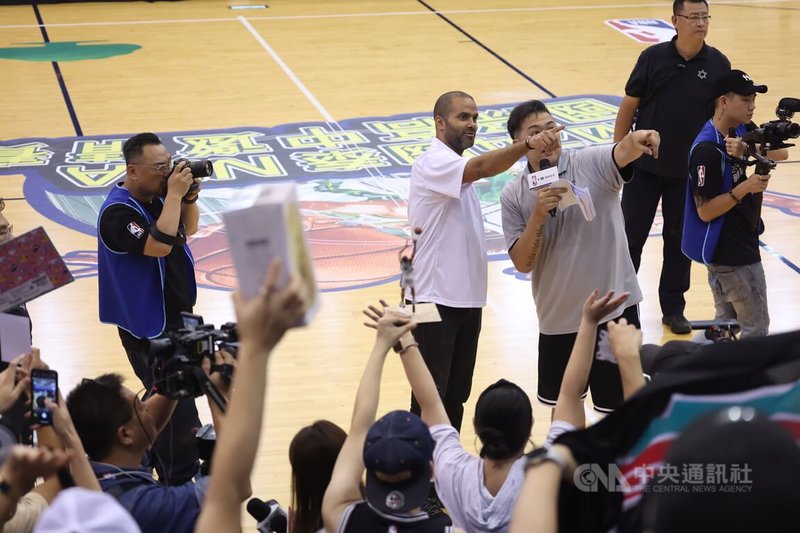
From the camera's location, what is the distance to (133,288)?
16.4 ft

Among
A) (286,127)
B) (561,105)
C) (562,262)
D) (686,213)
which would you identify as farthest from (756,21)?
(562,262)

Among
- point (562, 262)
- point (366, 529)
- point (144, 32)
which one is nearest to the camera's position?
point (366, 529)

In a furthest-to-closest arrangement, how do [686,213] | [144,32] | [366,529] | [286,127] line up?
[144,32]
[286,127]
[686,213]
[366,529]

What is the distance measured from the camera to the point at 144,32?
16.0 m

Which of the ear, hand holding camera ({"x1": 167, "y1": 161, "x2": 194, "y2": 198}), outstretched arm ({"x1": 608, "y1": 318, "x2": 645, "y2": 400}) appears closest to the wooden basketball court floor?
outstretched arm ({"x1": 608, "y1": 318, "x2": 645, "y2": 400})

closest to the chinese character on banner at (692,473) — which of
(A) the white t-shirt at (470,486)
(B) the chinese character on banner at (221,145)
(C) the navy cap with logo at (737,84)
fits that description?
(A) the white t-shirt at (470,486)

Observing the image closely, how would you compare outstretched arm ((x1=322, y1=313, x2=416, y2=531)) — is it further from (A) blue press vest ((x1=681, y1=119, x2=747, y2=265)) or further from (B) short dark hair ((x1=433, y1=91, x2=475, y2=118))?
(A) blue press vest ((x1=681, y1=119, x2=747, y2=265))

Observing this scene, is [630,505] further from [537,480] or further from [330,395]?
[330,395]

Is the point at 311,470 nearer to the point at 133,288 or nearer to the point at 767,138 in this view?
the point at 133,288

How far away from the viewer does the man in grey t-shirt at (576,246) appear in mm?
4820

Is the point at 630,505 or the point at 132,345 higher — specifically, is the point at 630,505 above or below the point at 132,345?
above

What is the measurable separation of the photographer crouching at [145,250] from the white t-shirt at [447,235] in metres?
1.04

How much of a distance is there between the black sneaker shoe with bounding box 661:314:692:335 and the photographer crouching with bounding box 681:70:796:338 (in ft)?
3.38

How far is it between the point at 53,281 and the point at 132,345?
3.26ft
